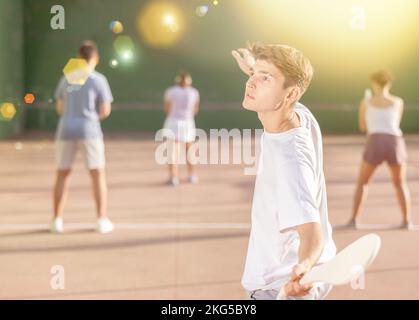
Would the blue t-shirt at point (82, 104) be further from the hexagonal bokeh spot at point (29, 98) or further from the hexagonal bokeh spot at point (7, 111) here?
the hexagonal bokeh spot at point (29, 98)

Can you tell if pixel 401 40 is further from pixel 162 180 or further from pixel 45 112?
pixel 162 180

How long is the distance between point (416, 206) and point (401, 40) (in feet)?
39.5

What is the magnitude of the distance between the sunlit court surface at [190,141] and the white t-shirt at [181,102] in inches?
1.2

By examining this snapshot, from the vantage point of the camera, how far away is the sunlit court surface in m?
4.75

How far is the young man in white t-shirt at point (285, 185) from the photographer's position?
1.99m

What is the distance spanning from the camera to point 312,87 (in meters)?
19.5

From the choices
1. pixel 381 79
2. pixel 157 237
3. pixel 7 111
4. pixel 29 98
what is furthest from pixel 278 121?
pixel 29 98

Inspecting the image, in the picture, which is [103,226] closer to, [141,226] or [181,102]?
[141,226]

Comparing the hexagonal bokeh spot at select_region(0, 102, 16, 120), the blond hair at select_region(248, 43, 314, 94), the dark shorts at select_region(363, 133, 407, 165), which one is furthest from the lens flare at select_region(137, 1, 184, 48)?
the blond hair at select_region(248, 43, 314, 94)

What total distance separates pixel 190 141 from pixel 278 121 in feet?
24.9

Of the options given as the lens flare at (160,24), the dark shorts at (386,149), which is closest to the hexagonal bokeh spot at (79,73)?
the dark shorts at (386,149)

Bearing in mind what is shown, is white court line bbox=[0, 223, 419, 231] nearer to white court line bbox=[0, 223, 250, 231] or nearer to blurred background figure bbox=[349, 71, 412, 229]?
white court line bbox=[0, 223, 250, 231]

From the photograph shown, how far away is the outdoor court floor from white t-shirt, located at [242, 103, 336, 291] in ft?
8.51
